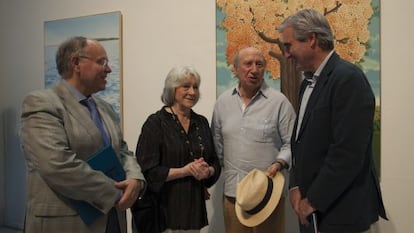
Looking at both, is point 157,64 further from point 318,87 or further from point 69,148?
point 318,87

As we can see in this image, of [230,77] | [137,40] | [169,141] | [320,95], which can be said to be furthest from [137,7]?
[320,95]

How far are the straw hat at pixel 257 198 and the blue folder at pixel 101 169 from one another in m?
0.61

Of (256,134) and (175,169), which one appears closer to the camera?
(175,169)

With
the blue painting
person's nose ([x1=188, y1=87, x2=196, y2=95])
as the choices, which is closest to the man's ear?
person's nose ([x1=188, y1=87, x2=196, y2=95])

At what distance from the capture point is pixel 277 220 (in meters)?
2.33

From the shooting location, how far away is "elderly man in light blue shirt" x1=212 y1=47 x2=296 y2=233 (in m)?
2.33

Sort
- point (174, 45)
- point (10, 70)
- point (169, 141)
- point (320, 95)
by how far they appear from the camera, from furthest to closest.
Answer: point (10, 70) → point (174, 45) → point (169, 141) → point (320, 95)

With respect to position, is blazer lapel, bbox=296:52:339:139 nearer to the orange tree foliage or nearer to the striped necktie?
the striped necktie

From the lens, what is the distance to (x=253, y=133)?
2.33 m

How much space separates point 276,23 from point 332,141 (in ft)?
4.63

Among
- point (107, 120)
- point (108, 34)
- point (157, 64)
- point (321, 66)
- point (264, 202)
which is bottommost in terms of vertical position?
point (264, 202)

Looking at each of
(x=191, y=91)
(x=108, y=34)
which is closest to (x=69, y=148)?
(x=191, y=91)

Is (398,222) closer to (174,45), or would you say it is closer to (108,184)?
(108,184)

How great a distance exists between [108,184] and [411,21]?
1.89m
